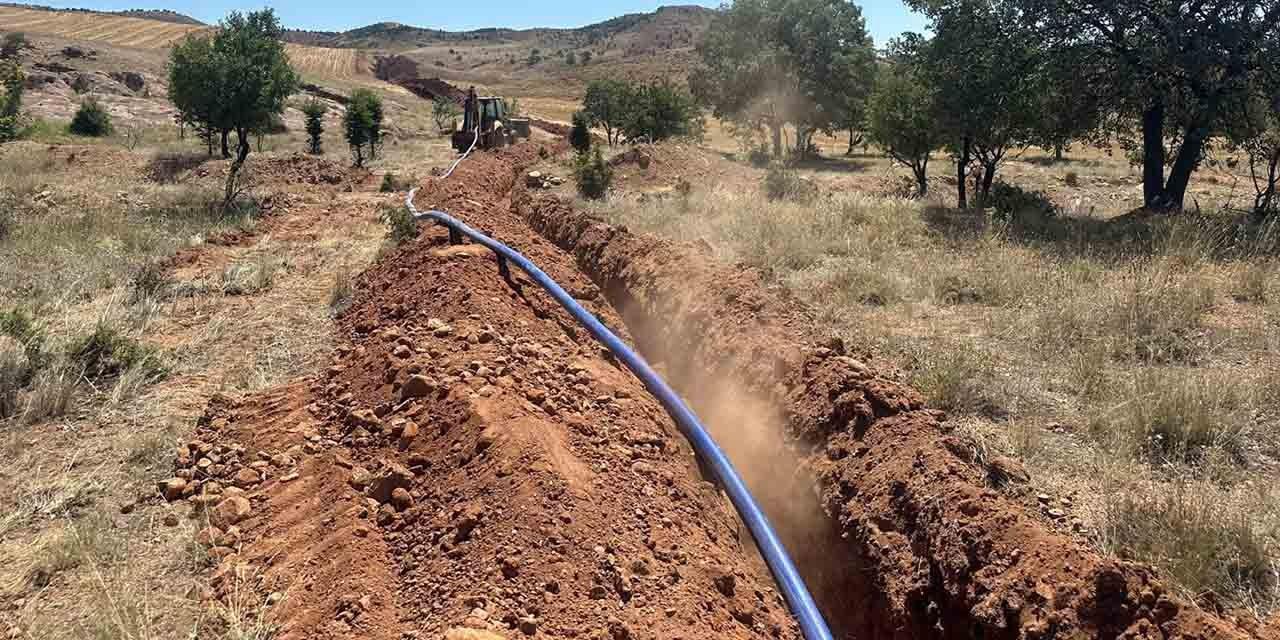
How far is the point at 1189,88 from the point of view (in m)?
13.0

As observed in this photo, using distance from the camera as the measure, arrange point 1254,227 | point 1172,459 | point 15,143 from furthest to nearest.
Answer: point 15,143 < point 1254,227 < point 1172,459

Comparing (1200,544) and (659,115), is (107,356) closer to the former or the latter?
(1200,544)

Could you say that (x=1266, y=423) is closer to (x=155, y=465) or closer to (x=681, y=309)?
(x=681, y=309)

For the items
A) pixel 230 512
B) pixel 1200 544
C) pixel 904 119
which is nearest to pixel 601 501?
pixel 230 512

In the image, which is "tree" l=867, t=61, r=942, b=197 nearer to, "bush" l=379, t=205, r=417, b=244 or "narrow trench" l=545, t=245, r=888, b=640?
"bush" l=379, t=205, r=417, b=244

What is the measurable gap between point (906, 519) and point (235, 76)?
776 inches

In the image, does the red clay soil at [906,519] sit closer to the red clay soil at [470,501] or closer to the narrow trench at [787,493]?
the narrow trench at [787,493]

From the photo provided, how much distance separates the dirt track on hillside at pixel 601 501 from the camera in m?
3.25

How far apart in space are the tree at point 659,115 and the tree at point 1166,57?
18.4 m

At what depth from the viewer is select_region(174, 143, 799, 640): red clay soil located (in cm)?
324

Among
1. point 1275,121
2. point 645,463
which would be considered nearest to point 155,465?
point 645,463

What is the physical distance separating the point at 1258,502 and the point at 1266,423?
42.3 inches

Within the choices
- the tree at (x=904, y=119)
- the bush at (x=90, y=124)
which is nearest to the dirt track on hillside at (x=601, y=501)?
the tree at (x=904, y=119)

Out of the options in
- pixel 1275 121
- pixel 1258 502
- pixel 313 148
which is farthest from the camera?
pixel 313 148
